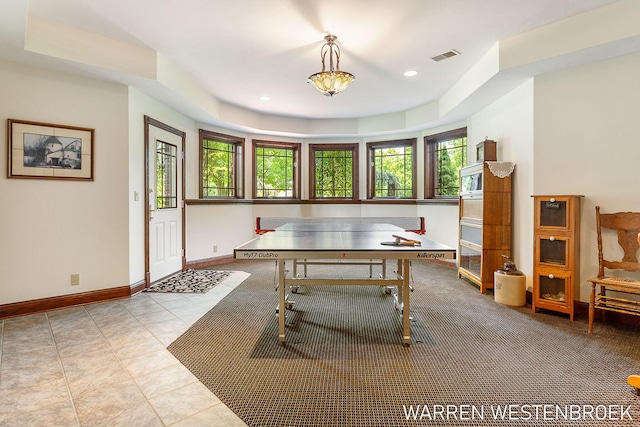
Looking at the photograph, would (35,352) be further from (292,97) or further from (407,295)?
(292,97)

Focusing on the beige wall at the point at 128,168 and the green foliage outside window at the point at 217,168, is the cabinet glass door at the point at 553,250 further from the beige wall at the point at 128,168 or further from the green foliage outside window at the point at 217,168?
the green foliage outside window at the point at 217,168

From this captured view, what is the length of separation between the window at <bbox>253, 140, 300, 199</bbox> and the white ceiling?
6.90 ft

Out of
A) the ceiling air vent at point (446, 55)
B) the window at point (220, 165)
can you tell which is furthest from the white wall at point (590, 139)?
the window at point (220, 165)

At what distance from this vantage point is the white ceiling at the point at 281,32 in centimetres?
268

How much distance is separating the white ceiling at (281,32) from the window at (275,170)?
2.10 metres

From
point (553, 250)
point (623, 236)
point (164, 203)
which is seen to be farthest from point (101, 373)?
point (623, 236)

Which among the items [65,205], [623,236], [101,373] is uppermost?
[65,205]

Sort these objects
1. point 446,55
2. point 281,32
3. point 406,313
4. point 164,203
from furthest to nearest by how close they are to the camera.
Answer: point 164,203 < point 446,55 < point 281,32 < point 406,313

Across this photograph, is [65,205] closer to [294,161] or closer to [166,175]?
[166,175]

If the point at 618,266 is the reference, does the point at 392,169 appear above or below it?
above

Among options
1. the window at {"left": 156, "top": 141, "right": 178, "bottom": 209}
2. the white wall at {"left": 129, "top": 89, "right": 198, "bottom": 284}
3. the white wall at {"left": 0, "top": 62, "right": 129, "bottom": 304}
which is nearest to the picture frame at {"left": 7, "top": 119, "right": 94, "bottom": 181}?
the white wall at {"left": 0, "top": 62, "right": 129, "bottom": 304}

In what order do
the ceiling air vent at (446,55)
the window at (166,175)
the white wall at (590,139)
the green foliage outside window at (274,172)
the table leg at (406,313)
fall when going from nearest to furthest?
the table leg at (406,313) < the white wall at (590,139) < the ceiling air vent at (446,55) < the window at (166,175) < the green foliage outside window at (274,172)

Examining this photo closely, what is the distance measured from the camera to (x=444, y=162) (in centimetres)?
582

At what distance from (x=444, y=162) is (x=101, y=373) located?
218 inches
